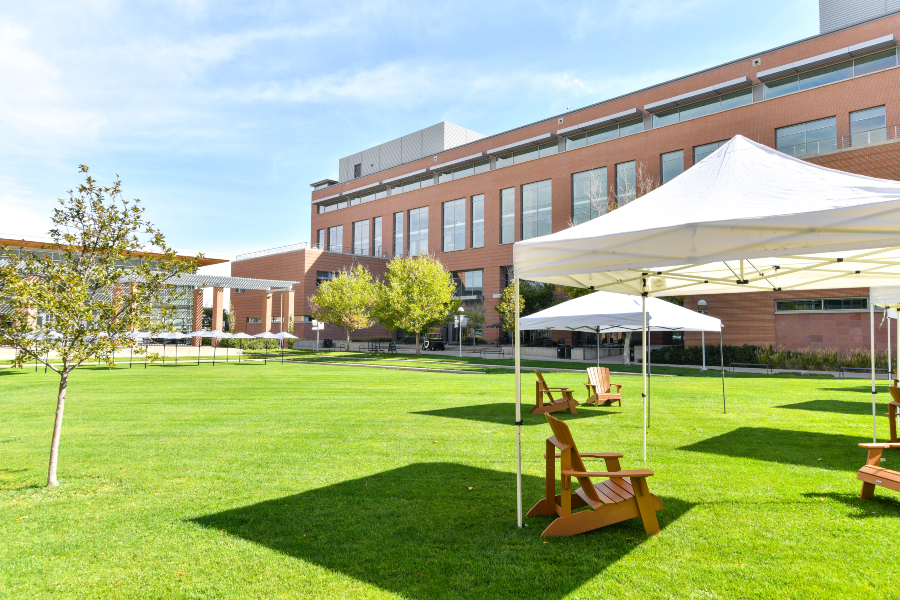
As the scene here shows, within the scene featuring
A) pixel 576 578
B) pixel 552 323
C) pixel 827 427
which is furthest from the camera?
pixel 552 323

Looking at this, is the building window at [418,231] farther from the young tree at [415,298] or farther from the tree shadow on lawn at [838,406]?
the tree shadow on lawn at [838,406]

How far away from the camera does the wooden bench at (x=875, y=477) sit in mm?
5036

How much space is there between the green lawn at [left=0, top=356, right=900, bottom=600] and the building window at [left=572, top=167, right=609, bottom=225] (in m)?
31.7

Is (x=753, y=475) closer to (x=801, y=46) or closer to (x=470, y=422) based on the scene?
(x=470, y=422)

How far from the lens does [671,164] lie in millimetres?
38094

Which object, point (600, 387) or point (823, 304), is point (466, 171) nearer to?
point (823, 304)

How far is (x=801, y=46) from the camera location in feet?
111

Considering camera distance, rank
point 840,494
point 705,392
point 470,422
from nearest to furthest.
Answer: point 840,494 < point 470,422 < point 705,392

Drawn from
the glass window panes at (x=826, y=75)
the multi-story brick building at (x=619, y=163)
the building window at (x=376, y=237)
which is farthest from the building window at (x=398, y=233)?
the glass window panes at (x=826, y=75)

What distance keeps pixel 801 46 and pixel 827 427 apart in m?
34.0

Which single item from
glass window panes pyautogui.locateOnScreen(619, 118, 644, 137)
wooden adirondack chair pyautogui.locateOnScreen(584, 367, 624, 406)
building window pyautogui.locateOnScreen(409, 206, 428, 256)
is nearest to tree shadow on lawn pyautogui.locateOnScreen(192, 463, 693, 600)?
wooden adirondack chair pyautogui.locateOnScreen(584, 367, 624, 406)

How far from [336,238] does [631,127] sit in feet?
130

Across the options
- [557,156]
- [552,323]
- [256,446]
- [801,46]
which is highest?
[801,46]

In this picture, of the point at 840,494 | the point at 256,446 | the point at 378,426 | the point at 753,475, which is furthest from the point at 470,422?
the point at 840,494
